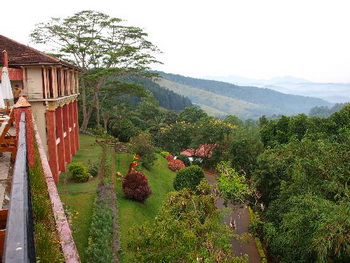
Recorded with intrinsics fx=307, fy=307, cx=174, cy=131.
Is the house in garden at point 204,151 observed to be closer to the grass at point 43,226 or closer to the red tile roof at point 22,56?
the red tile roof at point 22,56

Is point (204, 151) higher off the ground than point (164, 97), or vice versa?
point (164, 97)

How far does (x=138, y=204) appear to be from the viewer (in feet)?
55.5

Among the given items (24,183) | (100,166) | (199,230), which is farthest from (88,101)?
(24,183)

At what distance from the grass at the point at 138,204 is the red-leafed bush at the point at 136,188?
15.6 inches

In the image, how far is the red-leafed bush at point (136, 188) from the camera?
54.2 feet

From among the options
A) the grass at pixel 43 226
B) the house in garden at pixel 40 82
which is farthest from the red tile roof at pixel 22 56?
the grass at pixel 43 226

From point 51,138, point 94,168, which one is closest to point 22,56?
point 51,138

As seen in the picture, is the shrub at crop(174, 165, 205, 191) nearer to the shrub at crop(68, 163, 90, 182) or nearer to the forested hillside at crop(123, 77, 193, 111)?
the shrub at crop(68, 163, 90, 182)

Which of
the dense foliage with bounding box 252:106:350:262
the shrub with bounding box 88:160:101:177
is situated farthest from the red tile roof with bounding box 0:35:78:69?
the dense foliage with bounding box 252:106:350:262

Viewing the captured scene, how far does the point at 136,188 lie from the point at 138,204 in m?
1.01

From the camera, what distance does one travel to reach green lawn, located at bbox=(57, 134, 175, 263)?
12.5 meters

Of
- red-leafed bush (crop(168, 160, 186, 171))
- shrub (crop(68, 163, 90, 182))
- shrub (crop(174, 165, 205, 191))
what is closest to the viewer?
shrub (crop(68, 163, 90, 182))

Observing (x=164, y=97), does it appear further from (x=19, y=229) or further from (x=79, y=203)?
(x=19, y=229)

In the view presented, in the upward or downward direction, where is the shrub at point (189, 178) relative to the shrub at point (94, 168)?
downward
